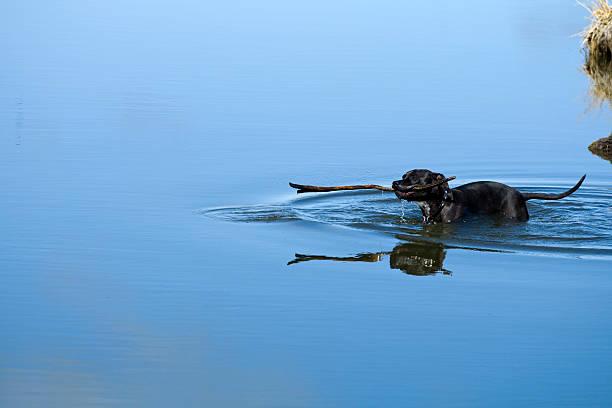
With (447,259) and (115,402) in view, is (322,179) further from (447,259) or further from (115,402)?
(115,402)

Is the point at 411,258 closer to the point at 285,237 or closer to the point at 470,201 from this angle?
the point at 285,237

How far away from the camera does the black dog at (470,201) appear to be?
1259 cm

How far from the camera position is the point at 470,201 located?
1287 centimetres

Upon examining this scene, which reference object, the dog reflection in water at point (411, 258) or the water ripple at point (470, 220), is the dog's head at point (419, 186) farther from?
the dog reflection in water at point (411, 258)

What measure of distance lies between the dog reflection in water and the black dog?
2.82ft

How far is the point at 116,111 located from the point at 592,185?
7371mm

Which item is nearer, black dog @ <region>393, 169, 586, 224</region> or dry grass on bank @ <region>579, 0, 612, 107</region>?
black dog @ <region>393, 169, 586, 224</region>

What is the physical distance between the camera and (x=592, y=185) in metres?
15.2

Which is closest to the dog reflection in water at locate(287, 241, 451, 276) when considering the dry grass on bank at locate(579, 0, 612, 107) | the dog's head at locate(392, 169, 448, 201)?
the dog's head at locate(392, 169, 448, 201)

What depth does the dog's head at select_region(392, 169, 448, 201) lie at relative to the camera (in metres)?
12.2

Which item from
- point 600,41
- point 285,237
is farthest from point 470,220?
point 600,41

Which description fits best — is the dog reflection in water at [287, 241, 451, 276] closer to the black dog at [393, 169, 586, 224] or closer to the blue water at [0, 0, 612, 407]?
the blue water at [0, 0, 612, 407]

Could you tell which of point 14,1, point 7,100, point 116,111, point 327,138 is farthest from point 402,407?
A: point 14,1

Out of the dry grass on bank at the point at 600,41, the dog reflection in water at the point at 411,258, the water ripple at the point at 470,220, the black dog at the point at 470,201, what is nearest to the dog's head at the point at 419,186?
the black dog at the point at 470,201
